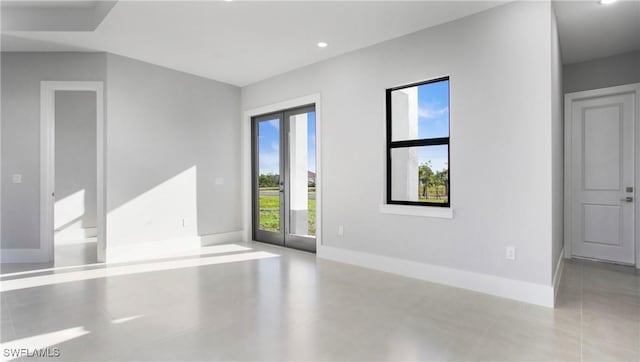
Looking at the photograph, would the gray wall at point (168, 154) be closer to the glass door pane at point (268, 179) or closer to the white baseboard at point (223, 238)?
the white baseboard at point (223, 238)

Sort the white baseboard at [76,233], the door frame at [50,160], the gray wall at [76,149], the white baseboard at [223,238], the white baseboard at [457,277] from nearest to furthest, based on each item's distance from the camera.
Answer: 1. the white baseboard at [457,277]
2. the door frame at [50,160]
3. the white baseboard at [223,238]
4. the white baseboard at [76,233]
5. the gray wall at [76,149]

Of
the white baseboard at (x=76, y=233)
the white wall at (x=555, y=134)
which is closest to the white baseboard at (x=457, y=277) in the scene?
the white wall at (x=555, y=134)

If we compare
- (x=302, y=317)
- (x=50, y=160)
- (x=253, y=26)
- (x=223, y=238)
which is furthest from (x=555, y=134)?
(x=50, y=160)

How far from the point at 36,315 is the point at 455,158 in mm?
4073

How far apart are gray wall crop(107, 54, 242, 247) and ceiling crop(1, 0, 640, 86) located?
0.52m

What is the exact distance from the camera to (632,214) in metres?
4.28

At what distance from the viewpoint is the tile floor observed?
2.17 metres

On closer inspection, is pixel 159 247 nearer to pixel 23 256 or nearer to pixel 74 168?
pixel 23 256

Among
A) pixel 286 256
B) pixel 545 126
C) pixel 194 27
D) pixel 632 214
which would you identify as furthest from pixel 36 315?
pixel 632 214

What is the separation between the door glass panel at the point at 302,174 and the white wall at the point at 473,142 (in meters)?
0.66

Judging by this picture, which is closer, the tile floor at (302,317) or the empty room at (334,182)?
the tile floor at (302,317)

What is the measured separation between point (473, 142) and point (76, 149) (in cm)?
711

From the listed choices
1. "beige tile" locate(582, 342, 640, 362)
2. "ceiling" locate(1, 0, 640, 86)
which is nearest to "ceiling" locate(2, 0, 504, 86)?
"ceiling" locate(1, 0, 640, 86)

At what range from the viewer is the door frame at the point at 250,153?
16.0 feet
